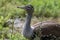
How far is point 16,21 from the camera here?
31.1ft

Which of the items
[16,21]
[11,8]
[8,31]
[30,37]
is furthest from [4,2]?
[30,37]

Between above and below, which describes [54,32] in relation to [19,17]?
above

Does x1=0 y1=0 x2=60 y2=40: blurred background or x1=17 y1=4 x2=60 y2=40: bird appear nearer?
x1=17 y1=4 x2=60 y2=40: bird

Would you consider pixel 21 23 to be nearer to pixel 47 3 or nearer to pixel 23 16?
pixel 23 16

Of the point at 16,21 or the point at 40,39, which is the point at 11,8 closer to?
the point at 16,21

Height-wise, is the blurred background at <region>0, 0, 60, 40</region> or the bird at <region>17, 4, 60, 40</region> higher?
the bird at <region>17, 4, 60, 40</region>

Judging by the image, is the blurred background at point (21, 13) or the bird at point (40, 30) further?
the blurred background at point (21, 13)

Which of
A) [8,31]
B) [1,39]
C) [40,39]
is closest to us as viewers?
[40,39]

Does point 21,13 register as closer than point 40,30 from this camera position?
No

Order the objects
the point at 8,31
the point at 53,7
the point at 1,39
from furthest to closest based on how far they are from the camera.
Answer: the point at 53,7 < the point at 8,31 < the point at 1,39

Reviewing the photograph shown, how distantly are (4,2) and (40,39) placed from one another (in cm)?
289

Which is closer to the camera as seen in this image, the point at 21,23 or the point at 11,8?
the point at 21,23

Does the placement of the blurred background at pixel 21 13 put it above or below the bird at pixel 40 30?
below

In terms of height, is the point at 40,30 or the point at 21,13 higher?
the point at 40,30
